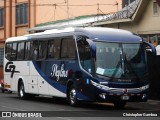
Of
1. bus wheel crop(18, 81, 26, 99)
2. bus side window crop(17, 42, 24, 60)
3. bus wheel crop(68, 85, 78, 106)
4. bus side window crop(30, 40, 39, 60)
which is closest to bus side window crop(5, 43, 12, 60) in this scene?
bus side window crop(17, 42, 24, 60)

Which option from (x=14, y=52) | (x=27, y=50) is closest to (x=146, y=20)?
(x=27, y=50)

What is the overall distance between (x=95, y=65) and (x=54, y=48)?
3.97 metres

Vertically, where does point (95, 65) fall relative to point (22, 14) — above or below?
below

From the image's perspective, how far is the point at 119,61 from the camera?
20.6 m

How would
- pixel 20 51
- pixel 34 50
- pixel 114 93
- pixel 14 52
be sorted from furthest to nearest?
pixel 14 52
pixel 20 51
pixel 34 50
pixel 114 93

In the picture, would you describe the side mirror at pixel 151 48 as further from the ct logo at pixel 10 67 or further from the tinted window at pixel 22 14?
the tinted window at pixel 22 14

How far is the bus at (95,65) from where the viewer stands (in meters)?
20.3

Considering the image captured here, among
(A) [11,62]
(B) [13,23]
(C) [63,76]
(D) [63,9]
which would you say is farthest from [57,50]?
(B) [13,23]

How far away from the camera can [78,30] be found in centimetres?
2188

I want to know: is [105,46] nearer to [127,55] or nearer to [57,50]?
[127,55]

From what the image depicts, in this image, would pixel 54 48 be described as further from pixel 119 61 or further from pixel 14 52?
pixel 14 52

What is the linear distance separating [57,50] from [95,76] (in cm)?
375

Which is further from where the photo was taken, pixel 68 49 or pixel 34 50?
pixel 34 50

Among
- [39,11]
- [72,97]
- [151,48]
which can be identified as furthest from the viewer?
[39,11]
